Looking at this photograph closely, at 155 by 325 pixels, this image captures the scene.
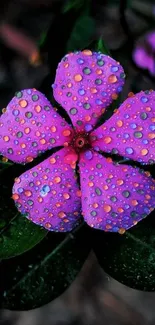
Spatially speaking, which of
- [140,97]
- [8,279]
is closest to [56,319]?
[8,279]

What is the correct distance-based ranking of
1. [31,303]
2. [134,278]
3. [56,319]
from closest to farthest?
1. [134,278]
2. [31,303]
3. [56,319]

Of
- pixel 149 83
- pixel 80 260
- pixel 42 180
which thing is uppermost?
pixel 42 180

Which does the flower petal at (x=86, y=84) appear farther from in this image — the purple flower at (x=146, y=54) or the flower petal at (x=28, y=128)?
the purple flower at (x=146, y=54)

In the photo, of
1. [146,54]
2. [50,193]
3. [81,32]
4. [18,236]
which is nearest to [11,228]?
[18,236]

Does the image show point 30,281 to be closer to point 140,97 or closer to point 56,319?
point 140,97

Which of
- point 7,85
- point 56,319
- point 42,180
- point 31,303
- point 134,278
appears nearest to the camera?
point 42,180

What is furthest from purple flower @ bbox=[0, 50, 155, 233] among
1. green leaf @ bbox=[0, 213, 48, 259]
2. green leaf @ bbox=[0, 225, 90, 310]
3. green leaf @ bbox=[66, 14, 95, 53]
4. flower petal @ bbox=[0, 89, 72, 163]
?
green leaf @ bbox=[66, 14, 95, 53]
